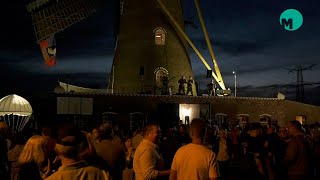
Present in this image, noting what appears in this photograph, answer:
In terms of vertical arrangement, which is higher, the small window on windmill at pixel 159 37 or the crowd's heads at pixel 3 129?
the small window on windmill at pixel 159 37

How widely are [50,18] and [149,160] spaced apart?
28871 millimetres

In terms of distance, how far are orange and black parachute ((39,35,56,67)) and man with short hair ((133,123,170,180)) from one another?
27.6 meters

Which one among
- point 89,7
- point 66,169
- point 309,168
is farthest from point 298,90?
point 66,169

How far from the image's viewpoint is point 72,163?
334cm

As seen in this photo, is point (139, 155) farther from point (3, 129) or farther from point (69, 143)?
point (3, 129)

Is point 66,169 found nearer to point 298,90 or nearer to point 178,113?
point 178,113

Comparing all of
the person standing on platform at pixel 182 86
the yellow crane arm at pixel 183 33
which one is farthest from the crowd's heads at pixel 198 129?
the yellow crane arm at pixel 183 33

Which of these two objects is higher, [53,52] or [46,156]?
[53,52]

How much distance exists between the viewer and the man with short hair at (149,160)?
6.12 meters

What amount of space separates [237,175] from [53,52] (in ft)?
78.6

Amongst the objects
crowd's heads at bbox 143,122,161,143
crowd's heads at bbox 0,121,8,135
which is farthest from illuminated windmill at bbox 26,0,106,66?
crowd's heads at bbox 143,122,161,143

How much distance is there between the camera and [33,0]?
32.9 m

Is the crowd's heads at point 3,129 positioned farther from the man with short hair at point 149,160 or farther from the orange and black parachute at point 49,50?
the orange and black parachute at point 49,50

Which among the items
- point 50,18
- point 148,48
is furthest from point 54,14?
point 148,48
